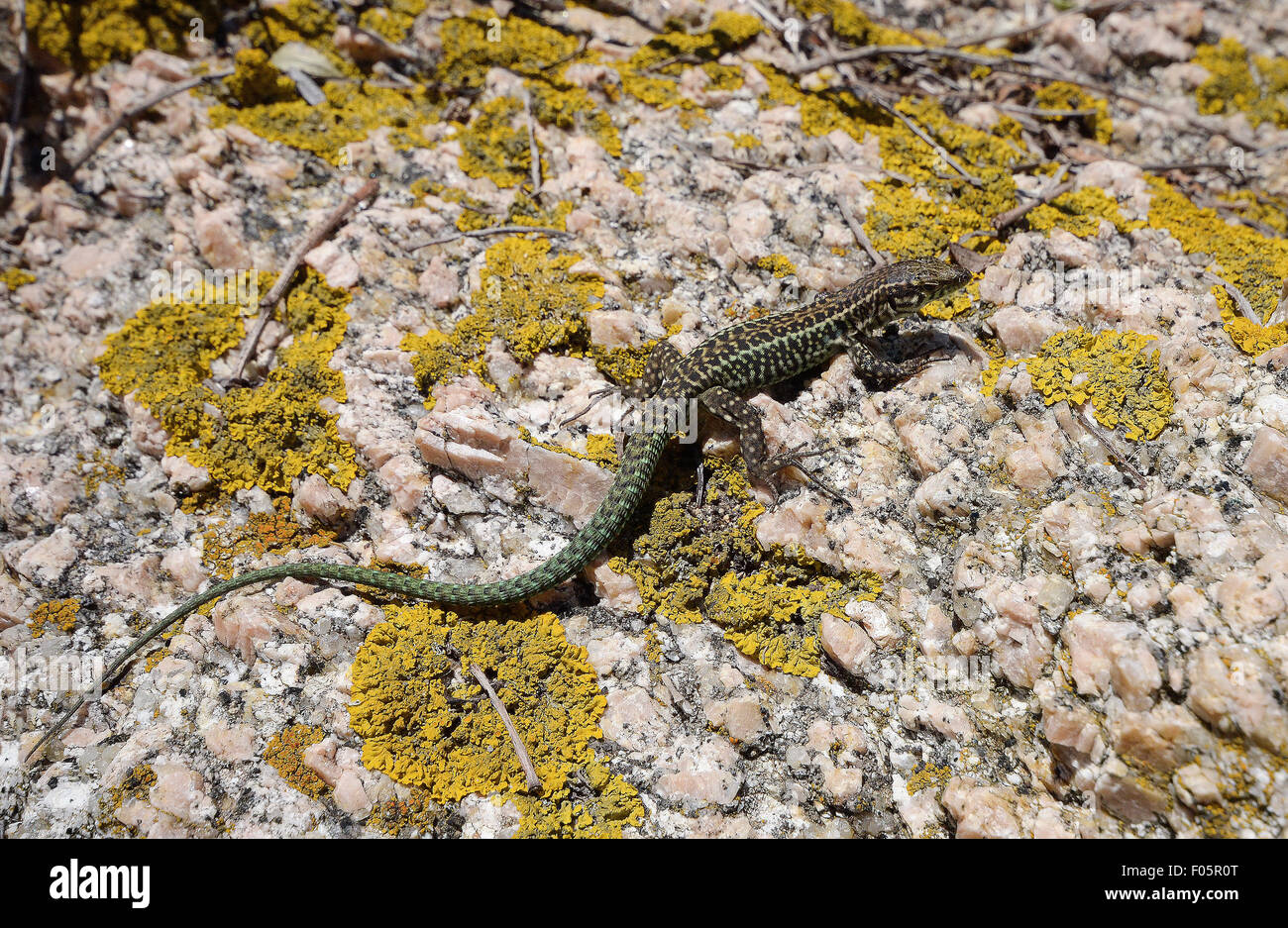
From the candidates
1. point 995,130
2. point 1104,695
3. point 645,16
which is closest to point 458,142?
point 645,16

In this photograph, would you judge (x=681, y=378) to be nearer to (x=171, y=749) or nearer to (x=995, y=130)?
(x=171, y=749)

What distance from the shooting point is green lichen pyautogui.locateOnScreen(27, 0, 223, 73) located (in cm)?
574

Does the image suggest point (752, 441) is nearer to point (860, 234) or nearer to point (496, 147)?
point (860, 234)

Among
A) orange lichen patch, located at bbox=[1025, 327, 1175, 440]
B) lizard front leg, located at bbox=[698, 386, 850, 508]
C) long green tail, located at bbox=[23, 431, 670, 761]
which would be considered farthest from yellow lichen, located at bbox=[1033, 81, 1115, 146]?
long green tail, located at bbox=[23, 431, 670, 761]

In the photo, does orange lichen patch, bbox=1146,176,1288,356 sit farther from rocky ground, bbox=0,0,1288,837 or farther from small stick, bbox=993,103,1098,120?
small stick, bbox=993,103,1098,120

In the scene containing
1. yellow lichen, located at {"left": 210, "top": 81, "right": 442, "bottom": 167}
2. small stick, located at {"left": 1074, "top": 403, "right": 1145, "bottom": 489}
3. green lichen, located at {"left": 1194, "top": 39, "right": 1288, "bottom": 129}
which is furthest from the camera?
green lichen, located at {"left": 1194, "top": 39, "right": 1288, "bottom": 129}

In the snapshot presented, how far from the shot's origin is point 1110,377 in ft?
13.1

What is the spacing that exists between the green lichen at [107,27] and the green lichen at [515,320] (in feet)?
12.1

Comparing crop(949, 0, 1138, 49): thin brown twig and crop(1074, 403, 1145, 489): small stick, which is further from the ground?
crop(949, 0, 1138, 49): thin brown twig

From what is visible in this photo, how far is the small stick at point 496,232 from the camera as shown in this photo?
5.29 metres

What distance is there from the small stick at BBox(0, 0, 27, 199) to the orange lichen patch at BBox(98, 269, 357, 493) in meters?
2.07

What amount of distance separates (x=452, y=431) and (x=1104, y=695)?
3.54m

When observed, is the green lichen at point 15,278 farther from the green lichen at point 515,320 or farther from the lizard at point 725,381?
the lizard at point 725,381

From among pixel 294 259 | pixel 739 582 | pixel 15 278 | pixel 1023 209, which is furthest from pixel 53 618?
pixel 1023 209
